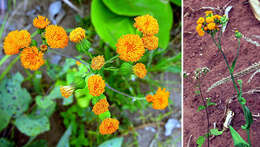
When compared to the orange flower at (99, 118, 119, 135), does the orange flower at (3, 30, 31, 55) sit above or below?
above

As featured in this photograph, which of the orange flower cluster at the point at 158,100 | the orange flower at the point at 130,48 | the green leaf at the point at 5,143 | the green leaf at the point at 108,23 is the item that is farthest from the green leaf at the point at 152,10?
the green leaf at the point at 5,143

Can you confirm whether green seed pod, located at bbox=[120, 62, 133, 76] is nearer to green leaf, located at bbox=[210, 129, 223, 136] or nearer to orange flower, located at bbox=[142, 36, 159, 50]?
orange flower, located at bbox=[142, 36, 159, 50]

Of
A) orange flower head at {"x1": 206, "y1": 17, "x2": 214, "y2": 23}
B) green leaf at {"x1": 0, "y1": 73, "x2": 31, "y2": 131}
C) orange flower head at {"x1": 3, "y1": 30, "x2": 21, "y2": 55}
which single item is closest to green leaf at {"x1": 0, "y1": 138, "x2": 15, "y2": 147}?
green leaf at {"x1": 0, "y1": 73, "x2": 31, "y2": 131}

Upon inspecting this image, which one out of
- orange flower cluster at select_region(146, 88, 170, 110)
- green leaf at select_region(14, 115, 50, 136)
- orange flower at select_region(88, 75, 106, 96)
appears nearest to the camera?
orange flower at select_region(88, 75, 106, 96)

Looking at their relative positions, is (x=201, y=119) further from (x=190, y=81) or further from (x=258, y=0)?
(x=258, y=0)

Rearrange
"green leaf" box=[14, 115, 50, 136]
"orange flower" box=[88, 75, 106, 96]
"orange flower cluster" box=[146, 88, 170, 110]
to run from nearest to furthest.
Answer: "orange flower" box=[88, 75, 106, 96]
"orange flower cluster" box=[146, 88, 170, 110]
"green leaf" box=[14, 115, 50, 136]

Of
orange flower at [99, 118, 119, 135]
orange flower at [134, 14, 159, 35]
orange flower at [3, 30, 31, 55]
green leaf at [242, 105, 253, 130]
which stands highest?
orange flower at [134, 14, 159, 35]

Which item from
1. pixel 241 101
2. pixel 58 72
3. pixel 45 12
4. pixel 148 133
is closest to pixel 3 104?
pixel 58 72
